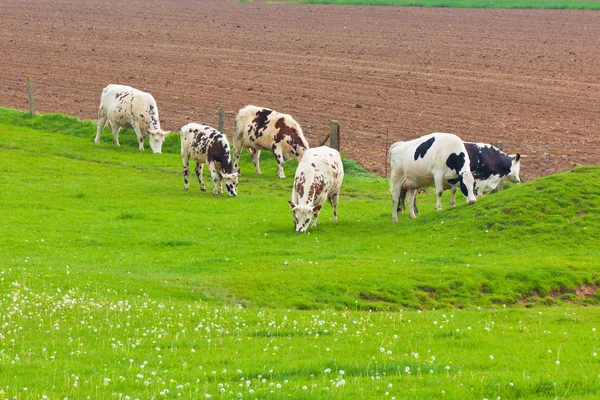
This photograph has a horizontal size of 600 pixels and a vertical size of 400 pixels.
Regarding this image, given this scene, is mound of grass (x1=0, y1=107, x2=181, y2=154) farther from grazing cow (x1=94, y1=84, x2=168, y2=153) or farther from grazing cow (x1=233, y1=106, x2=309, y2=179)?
grazing cow (x1=233, y1=106, x2=309, y2=179)

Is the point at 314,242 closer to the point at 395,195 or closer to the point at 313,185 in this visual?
the point at 313,185

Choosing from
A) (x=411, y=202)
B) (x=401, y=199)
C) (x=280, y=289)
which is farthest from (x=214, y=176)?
(x=280, y=289)

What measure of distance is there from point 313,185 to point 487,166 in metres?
5.56

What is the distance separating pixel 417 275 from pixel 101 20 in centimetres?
6669

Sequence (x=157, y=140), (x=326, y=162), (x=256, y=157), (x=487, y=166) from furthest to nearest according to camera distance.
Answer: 1. (x=157, y=140)
2. (x=256, y=157)
3. (x=487, y=166)
4. (x=326, y=162)

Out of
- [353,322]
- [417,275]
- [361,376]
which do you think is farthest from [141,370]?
[417,275]

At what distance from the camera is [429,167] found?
1055 inches

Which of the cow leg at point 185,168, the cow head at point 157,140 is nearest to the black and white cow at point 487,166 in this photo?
the cow leg at point 185,168

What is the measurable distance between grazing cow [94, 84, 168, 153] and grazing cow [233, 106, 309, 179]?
4.21 meters

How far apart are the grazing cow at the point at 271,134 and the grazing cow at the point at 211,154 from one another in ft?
6.61

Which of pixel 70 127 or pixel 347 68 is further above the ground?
pixel 347 68

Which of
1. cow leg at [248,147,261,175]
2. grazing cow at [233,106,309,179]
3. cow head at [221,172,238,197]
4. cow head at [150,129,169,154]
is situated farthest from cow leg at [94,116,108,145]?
cow head at [221,172,238,197]

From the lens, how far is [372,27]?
8331 centimetres

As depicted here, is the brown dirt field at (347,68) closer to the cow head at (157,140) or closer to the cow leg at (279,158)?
the cow leg at (279,158)
